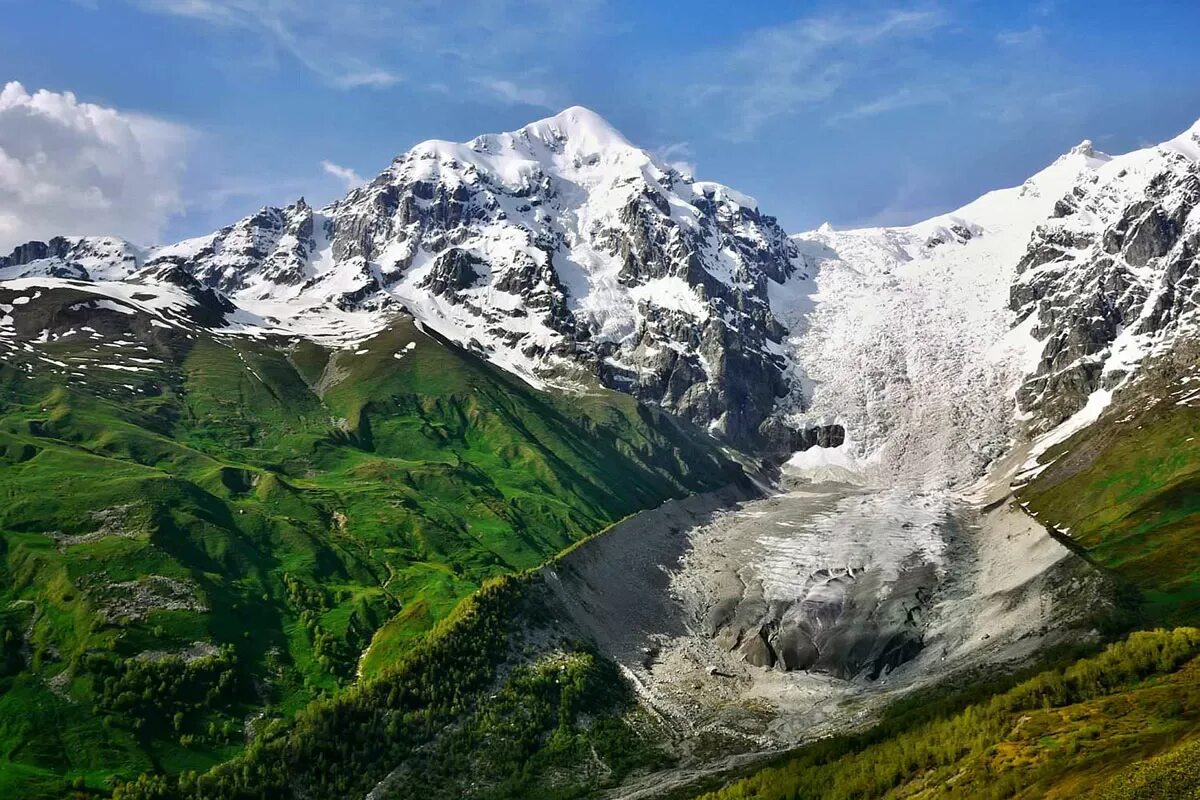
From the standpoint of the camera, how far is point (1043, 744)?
68625mm

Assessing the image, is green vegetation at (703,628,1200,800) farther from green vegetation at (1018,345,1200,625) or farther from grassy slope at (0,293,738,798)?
grassy slope at (0,293,738,798)

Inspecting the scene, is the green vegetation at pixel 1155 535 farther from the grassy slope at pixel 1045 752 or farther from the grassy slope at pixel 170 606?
the grassy slope at pixel 170 606

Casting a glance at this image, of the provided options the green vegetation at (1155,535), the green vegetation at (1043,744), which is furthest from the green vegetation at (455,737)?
the green vegetation at (1155,535)

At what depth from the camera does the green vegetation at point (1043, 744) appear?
190 ft

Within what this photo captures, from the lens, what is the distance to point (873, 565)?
198125 millimetres

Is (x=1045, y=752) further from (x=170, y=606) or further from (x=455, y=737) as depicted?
(x=170, y=606)

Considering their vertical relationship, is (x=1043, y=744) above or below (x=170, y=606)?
below

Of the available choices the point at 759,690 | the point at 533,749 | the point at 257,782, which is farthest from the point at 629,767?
the point at 257,782

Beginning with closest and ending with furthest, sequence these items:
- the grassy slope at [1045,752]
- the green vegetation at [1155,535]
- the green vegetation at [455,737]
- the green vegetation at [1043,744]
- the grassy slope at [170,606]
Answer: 1. the grassy slope at [1045,752]
2. the green vegetation at [1043,744]
3. the green vegetation at [455,737]
4. the grassy slope at [170,606]
5. the green vegetation at [1155,535]

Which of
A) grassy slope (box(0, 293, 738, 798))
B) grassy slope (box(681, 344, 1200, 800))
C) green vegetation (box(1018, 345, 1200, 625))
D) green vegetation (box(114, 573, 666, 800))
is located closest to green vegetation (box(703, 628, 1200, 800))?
grassy slope (box(681, 344, 1200, 800))

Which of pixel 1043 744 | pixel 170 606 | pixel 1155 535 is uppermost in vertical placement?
pixel 170 606

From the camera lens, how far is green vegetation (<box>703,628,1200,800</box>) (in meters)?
57.8

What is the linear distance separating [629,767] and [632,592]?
6944 centimetres

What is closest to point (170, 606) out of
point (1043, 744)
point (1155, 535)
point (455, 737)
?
point (455, 737)
